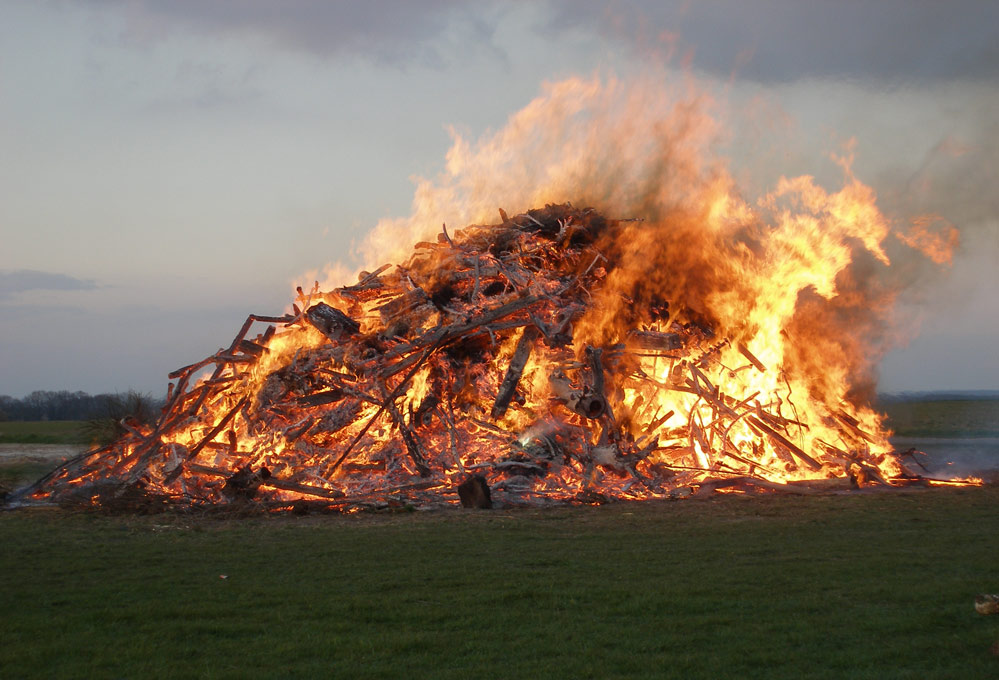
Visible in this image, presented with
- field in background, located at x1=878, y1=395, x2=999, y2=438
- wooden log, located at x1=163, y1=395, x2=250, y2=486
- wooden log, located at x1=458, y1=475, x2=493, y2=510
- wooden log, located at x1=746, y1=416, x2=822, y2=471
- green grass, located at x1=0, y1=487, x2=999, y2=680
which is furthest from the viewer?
field in background, located at x1=878, y1=395, x2=999, y2=438

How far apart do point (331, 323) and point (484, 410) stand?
423cm

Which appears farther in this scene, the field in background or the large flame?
the field in background

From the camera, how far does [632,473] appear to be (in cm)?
1814

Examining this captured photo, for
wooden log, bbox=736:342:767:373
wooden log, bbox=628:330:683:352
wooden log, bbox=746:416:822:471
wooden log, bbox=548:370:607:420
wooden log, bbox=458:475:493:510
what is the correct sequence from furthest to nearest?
1. wooden log, bbox=736:342:767:373
2. wooden log, bbox=628:330:683:352
3. wooden log, bbox=746:416:822:471
4. wooden log, bbox=548:370:607:420
5. wooden log, bbox=458:475:493:510

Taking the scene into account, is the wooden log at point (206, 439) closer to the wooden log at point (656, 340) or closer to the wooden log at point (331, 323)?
the wooden log at point (331, 323)

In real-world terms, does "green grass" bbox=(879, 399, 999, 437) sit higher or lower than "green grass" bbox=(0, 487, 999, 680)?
higher

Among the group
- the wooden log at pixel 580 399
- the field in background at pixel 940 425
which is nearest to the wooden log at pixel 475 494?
the wooden log at pixel 580 399

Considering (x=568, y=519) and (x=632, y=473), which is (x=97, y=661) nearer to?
(x=568, y=519)

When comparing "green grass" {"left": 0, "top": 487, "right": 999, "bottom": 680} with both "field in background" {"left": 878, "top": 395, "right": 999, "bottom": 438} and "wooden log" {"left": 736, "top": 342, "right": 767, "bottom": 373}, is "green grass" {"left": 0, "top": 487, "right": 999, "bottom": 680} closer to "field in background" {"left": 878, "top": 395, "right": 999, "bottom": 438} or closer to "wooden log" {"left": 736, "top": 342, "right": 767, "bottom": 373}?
"wooden log" {"left": 736, "top": 342, "right": 767, "bottom": 373}

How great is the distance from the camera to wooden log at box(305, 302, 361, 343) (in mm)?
20719

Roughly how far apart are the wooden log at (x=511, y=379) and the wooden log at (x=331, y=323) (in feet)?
12.9

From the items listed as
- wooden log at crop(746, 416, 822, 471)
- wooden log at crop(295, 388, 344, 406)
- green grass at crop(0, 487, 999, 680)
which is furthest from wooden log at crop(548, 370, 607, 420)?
wooden log at crop(295, 388, 344, 406)

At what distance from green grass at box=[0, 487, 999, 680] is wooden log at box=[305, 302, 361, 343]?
693cm

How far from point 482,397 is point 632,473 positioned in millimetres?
3883
